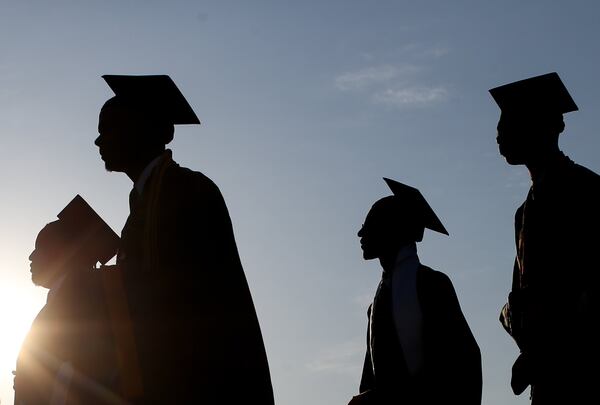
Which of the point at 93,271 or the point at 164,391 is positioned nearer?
the point at 164,391

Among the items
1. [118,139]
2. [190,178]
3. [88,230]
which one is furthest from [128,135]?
[88,230]

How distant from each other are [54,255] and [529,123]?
3771 millimetres

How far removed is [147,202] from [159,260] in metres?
0.37

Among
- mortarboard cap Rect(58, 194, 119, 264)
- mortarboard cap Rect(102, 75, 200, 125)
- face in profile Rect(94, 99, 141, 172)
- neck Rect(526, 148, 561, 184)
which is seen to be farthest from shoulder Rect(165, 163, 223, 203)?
A: neck Rect(526, 148, 561, 184)

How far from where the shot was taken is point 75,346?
19.5ft

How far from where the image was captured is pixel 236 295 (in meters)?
5.56

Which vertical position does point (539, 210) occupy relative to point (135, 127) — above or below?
above

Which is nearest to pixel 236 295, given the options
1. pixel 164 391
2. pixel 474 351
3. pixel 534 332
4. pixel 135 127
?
pixel 164 391

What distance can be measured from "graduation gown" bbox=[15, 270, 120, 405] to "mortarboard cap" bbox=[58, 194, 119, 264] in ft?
Answer: 3.29

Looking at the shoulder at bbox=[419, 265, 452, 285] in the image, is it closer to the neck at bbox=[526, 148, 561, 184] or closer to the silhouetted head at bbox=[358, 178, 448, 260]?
the silhouetted head at bbox=[358, 178, 448, 260]

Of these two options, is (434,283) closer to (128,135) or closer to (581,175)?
(581,175)

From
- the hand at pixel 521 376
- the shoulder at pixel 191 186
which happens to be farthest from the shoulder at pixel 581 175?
the shoulder at pixel 191 186

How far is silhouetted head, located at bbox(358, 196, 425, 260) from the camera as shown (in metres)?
9.07

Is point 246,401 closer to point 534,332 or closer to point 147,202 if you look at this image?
point 147,202
